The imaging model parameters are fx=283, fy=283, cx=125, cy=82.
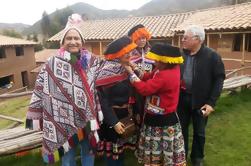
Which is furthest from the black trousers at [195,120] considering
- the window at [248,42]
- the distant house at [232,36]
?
the window at [248,42]

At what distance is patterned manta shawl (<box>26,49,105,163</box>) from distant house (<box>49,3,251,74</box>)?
702 centimetres

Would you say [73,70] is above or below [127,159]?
above

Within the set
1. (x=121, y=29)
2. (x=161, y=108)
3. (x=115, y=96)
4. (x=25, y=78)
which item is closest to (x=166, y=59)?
(x=161, y=108)

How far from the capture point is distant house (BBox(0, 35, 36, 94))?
24875mm

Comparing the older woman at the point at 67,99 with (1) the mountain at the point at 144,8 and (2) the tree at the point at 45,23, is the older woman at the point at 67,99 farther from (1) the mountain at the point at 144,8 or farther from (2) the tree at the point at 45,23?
(1) the mountain at the point at 144,8

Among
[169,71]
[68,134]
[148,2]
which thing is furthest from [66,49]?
[148,2]

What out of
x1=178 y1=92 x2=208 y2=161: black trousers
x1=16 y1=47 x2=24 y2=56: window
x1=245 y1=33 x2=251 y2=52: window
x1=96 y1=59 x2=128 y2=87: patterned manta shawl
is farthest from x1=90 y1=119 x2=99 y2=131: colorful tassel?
x1=16 y1=47 x2=24 y2=56: window

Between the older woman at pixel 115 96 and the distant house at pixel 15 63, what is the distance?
2261 cm

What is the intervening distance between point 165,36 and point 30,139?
12.3m

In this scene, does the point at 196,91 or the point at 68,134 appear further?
the point at 196,91

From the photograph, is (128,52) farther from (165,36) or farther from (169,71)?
(165,36)

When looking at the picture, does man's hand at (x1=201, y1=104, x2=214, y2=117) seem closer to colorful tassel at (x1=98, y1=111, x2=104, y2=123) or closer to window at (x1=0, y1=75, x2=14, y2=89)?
colorful tassel at (x1=98, y1=111, x2=104, y2=123)

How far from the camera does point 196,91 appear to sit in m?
3.47

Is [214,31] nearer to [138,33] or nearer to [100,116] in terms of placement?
[138,33]
